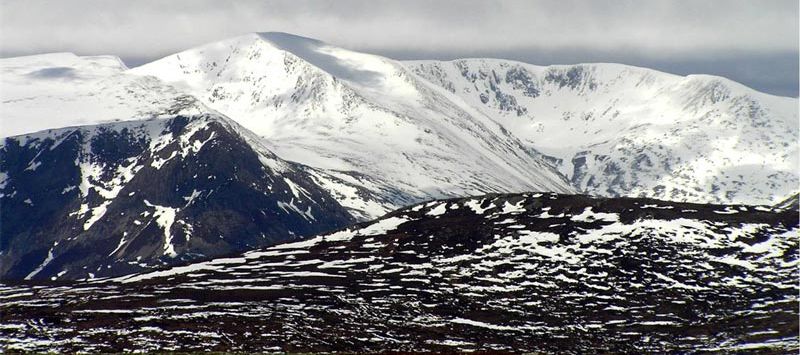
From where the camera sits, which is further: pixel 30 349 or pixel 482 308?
pixel 482 308

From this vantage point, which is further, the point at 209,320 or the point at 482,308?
the point at 482,308

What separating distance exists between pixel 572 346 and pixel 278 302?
5315cm

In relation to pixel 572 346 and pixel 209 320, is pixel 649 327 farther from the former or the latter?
pixel 209 320

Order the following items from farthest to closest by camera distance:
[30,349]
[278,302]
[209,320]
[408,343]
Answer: [278,302], [209,320], [408,343], [30,349]

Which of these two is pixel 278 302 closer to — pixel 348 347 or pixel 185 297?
pixel 185 297

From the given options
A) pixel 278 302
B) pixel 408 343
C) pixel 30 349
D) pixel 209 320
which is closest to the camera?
pixel 30 349

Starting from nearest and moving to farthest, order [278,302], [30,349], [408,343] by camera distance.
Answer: [30,349]
[408,343]
[278,302]

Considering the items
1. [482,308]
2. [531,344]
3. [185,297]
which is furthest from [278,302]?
[531,344]

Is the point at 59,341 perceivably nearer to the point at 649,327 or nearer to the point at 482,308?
the point at 482,308

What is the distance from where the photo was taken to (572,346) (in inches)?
6540

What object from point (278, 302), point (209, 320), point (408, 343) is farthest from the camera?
point (278, 302)

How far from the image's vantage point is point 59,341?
15812 centimetres

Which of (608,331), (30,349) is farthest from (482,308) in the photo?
(30,349)

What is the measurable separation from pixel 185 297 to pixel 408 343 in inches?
2097
